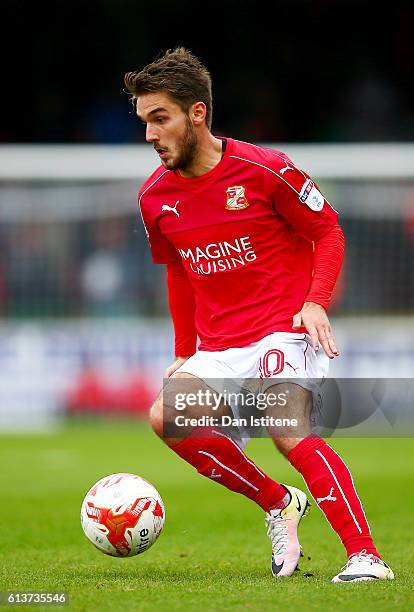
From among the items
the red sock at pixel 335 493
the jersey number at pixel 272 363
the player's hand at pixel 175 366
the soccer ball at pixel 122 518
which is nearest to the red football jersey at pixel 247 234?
the jersey number at pixel 272 363

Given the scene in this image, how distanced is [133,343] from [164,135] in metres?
8.55

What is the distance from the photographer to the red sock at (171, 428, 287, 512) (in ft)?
16.6

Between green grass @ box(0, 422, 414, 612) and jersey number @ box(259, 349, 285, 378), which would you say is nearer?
green grass @ box(0, 422, 414, 612)

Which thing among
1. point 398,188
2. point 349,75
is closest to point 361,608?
point 398,188

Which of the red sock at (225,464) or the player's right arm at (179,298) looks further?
the player's right arm at (179,298)

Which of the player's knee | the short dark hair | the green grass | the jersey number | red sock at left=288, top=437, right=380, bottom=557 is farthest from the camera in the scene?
the short dark hair

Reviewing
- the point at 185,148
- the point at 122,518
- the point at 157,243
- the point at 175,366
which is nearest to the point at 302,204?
the point at 185,148

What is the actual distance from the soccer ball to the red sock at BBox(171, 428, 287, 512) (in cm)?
27

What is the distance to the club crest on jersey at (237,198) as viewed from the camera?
5203 millimetres

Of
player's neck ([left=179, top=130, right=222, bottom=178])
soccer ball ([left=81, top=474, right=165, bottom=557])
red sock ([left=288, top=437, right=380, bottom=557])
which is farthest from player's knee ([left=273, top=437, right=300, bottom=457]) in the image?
player's neck ([left=179, top=130, right=222, bottom=178])

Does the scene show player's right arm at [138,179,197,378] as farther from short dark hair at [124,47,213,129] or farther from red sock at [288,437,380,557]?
red sock at [288,437,380,557]

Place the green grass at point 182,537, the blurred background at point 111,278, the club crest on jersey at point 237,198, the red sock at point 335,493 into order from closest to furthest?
the green grass at point 182,537, the red sock at point 335,493, the club crest on jersey at point 237,198, the blurred background at point 111,278

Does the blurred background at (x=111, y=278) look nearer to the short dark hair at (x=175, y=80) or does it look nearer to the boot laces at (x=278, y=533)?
the boot laces at (x=278, y=533)

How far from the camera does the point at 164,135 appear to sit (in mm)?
5117
